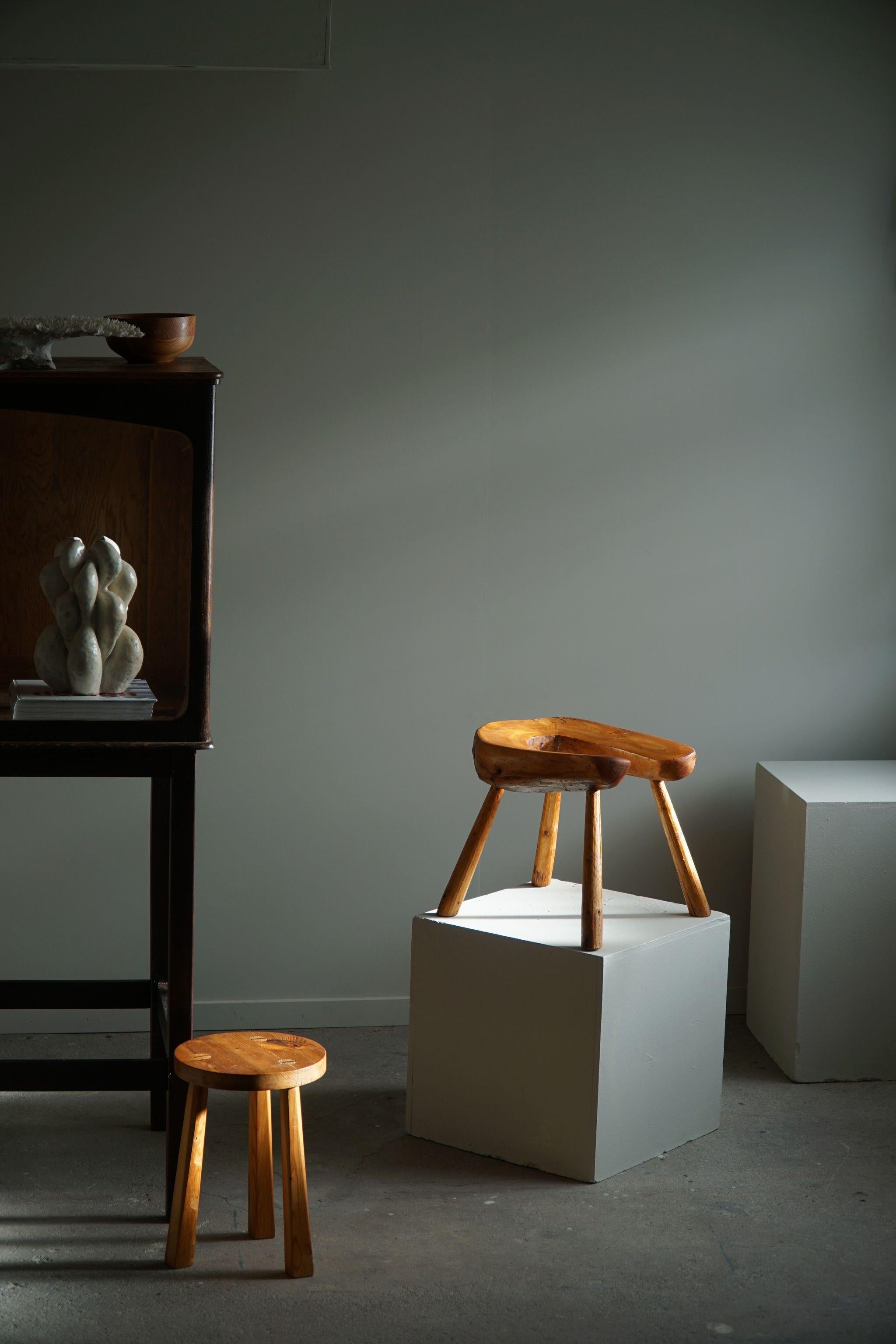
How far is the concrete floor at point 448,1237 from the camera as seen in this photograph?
2176 millimetres

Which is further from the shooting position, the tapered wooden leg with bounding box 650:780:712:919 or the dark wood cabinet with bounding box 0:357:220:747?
the tapered wooden leg with bounding box 650:780:712:919

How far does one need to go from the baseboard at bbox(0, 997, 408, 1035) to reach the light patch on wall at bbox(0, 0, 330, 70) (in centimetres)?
225

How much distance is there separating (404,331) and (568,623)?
0.86m

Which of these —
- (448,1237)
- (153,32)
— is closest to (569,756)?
(448,1237)

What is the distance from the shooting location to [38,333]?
2.34 meters

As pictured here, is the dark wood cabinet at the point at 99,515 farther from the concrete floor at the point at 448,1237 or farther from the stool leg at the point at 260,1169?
the concrete floor at the point at 448,1237

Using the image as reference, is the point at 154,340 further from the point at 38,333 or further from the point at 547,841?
the point at 547,841

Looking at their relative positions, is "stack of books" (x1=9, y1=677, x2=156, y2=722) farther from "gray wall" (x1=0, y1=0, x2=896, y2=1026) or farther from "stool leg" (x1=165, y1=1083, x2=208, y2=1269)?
"gray wall" (x1=0, y1=0, x2=896, y2=1026)

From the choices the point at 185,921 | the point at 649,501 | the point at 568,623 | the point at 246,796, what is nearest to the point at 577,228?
the point at 649,501

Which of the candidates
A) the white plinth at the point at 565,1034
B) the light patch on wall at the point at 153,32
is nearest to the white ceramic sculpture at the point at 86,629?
the white plinth at the point at 565,1034

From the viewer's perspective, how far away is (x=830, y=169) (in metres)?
3.52

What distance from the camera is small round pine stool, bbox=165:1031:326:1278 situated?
2.26 meters

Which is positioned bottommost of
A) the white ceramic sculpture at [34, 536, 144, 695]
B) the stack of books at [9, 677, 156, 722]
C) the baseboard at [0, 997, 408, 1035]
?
the baseboard at [0, 997, 408, 1035]

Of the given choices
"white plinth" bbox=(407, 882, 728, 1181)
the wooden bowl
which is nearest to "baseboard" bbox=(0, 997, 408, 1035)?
"white plinth" bbox=(407, 882, 728, 1181)
